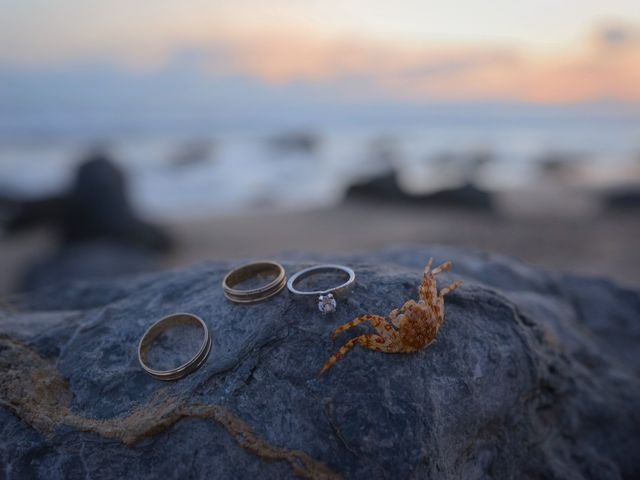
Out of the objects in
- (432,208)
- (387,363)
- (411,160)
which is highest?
(387,363)

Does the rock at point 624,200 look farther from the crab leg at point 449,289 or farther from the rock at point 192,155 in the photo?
the rock at point 192,155

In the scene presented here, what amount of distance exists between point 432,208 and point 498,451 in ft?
38.4

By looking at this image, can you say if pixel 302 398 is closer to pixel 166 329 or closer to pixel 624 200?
pixel 166 329

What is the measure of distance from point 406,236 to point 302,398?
868cm

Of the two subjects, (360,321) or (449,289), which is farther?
(449,289)

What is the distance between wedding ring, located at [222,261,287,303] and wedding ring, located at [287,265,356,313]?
0.07m

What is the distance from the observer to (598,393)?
300cm

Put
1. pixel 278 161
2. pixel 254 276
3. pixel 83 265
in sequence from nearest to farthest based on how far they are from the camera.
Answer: pixel 254 276 < pixel 83 265 < pixel 278 161

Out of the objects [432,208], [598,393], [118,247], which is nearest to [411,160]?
[432,208]

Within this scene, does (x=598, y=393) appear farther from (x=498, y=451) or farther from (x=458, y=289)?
(x=458, y=289)

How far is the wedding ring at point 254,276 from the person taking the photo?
2.44m

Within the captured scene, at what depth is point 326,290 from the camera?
7.77ft

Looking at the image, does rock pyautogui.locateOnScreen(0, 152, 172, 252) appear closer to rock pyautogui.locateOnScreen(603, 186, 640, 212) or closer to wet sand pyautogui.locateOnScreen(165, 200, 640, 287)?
wet sand pyautogui.locateOnScreen(165, 200, 640, 287)

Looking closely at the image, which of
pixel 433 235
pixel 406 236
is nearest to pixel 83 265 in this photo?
pixel 406 236
